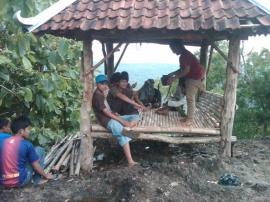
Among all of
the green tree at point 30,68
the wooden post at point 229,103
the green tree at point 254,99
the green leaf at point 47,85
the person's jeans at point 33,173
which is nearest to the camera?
the green tree at point 30,68

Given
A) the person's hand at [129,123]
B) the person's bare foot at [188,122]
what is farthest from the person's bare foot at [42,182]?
the person's bare foot at [188,122]

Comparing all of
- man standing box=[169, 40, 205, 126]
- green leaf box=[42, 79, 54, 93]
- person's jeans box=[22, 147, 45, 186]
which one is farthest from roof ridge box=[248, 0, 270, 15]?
person's jeans box=[22, 147, 45, 186]

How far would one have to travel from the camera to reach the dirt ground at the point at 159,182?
5.71 metres

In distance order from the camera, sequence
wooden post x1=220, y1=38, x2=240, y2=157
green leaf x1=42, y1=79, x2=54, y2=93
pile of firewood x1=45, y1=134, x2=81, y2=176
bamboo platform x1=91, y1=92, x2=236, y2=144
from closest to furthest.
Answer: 1. green leaf x1=42, y1=79, x2=54, y2=93
2. wooden post x1=220, y1=38, x2=240, y2=157
3. bamboo platform x1=91, y1=92, x2=236, y2=144
4. pile of firewood x1=45, y1=134, x2=81, y2=176

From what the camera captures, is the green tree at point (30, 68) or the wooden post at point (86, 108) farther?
the wooden post at point (86, 108)

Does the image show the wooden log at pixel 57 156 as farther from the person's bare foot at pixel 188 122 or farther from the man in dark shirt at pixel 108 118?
the person's bare foot at pixel 188 122

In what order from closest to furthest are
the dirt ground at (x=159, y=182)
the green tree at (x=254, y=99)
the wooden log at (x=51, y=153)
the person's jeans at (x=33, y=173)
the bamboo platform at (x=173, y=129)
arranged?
the dirt ground at (x=159, y=182) → the person's jeans at (x=33, y=173) → the bamboo platform at (x=173, y=129) → the wooden log at (x=51, y=153) → the green tree at (x=254, y=99)

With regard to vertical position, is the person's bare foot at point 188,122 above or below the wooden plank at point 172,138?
above

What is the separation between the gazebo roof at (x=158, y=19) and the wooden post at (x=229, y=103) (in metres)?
0.42

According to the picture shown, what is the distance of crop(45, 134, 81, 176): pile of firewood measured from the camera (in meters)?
7.00

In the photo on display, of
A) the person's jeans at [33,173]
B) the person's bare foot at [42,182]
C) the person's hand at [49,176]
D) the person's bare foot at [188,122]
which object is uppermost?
the person's bare foot at [188,122]

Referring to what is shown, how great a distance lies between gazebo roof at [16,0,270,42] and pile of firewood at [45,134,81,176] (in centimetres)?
234

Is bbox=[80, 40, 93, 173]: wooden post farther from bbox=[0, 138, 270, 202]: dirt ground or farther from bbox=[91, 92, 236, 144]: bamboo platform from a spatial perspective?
bbox=[0, 138, 270, 202]: dirt ground

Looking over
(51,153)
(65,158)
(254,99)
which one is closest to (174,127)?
(65,158)
